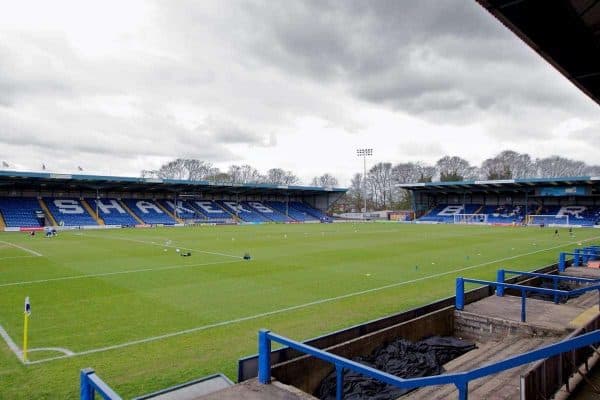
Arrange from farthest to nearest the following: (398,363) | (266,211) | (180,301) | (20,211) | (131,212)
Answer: (266,211) → (131,212) → (20,211) → (180,301) → (398,363)

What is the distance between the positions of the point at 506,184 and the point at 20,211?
223 ft

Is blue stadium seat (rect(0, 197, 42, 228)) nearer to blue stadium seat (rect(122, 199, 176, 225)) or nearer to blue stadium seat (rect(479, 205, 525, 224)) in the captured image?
blue stadium seat (rect(122, 199, 176, 225))

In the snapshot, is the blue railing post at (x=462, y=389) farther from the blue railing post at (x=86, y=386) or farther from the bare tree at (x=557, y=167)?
the bare tree at (x=557, y=167)

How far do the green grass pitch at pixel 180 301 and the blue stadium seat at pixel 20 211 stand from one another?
1070 inches

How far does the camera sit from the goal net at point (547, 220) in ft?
196

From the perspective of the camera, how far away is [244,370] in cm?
560

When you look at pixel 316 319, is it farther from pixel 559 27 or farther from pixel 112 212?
pixel 112 212

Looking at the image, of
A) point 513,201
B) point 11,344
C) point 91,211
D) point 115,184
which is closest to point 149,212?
point 115,184

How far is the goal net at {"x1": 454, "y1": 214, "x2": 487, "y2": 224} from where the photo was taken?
67188 millimetres

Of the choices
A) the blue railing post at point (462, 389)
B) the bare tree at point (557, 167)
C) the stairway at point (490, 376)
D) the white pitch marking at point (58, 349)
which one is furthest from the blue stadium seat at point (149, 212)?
the bare tree at point (557, 167)

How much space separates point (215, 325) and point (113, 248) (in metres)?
19.1

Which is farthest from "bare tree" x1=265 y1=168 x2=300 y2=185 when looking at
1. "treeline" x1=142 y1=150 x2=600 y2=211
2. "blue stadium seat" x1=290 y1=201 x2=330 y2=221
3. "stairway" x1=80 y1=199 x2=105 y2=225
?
"stairway" x1=80 y1=199 x2=105 y2=225

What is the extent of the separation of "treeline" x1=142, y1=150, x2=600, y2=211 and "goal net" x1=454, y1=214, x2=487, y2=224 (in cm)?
2292

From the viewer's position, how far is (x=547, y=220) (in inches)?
2421
